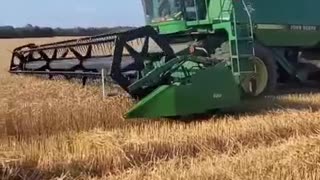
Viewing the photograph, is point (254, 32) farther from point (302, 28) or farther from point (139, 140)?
point (139, 140)

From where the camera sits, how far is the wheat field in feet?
13.0

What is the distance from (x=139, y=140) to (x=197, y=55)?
3081 millimetres

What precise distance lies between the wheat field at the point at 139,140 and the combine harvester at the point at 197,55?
0.83 ft

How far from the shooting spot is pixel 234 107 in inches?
279

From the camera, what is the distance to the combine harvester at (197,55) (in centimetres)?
632

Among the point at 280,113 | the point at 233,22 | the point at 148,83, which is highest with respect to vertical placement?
the point at 233,22

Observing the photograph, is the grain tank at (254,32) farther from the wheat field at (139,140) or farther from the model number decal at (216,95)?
the model number decal at (216,95)

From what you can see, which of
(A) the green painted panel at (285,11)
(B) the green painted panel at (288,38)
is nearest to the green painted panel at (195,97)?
(A) the green painted panel at (285,11)

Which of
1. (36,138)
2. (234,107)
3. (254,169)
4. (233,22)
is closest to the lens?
(254,169)

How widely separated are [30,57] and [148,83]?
3.52 m

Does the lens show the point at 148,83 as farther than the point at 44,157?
Yes

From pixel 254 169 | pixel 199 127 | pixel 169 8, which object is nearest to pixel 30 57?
pixel 169 8

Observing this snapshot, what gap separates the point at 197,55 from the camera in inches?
312

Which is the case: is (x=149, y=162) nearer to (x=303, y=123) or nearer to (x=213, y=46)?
(x=303, y=123)
